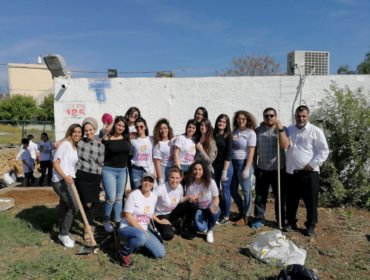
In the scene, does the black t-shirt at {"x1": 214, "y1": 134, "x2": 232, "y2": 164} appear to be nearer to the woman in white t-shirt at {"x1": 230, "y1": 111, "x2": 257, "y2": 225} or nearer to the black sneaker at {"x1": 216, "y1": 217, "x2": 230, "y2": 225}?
the woman in white t-shirt at {"x1": 230, "y1": 111, "x2": 257, "y2": 225}

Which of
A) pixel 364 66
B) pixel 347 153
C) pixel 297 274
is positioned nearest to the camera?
pixel 297 274

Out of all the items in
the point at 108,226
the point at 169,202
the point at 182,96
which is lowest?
the point at 108,226

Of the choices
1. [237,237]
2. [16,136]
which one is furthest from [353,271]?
[16,136]

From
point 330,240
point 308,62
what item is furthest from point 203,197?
point 308,62

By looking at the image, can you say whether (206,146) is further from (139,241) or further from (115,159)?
(139,241)

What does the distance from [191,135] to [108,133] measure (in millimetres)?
1161

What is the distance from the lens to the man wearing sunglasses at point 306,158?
15.3ft

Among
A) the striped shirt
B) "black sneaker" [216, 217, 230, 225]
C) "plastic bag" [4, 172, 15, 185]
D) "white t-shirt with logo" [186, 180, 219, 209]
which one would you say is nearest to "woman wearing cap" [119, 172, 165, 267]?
"white t-shirt with logo" [186, 180, 219, 209]

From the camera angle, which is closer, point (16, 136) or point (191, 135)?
point (191, 135)

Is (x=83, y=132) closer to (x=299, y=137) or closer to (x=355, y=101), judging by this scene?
(x=299, y=137)

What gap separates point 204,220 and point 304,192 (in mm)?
1440

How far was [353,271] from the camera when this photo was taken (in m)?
3.90

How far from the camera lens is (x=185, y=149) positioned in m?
4.83

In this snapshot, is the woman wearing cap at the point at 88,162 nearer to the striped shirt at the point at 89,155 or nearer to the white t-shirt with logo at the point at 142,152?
the striped shirt at the point at 89,155
